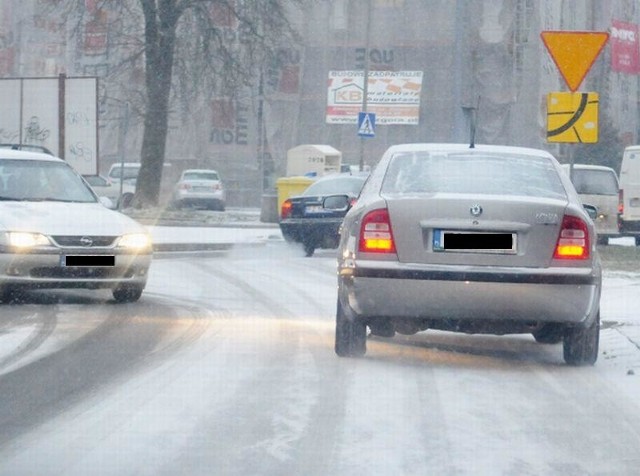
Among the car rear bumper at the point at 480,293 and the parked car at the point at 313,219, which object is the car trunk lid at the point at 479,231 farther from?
the parked car at the point at 313,219

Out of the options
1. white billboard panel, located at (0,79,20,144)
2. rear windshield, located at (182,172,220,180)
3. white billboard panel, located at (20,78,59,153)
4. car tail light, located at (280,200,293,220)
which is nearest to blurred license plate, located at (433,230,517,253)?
car tail light, located at (280,200,293,220)

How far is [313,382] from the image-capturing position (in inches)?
330

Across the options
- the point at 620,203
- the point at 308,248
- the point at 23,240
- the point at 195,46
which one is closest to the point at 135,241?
the point at 23,240

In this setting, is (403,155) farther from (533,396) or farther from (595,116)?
(595,116)

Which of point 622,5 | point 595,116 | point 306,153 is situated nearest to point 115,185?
point 306,153

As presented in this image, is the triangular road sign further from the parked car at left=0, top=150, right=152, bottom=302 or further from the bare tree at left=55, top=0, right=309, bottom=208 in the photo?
the bare tree at left=55, top=0, right=309, bottom=208

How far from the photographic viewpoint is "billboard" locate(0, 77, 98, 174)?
84.9 feet

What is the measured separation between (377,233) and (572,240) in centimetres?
122

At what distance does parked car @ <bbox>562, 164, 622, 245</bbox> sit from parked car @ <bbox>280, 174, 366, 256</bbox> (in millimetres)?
5053

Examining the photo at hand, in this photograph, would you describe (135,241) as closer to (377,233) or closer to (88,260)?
(88,260)

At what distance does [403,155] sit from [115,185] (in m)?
36.0

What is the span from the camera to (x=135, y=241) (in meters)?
13.1

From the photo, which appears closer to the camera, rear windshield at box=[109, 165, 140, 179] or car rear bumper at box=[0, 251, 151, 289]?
car rear bumper at box=[0, 251, 151, 289]

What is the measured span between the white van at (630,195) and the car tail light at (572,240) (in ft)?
58.1
